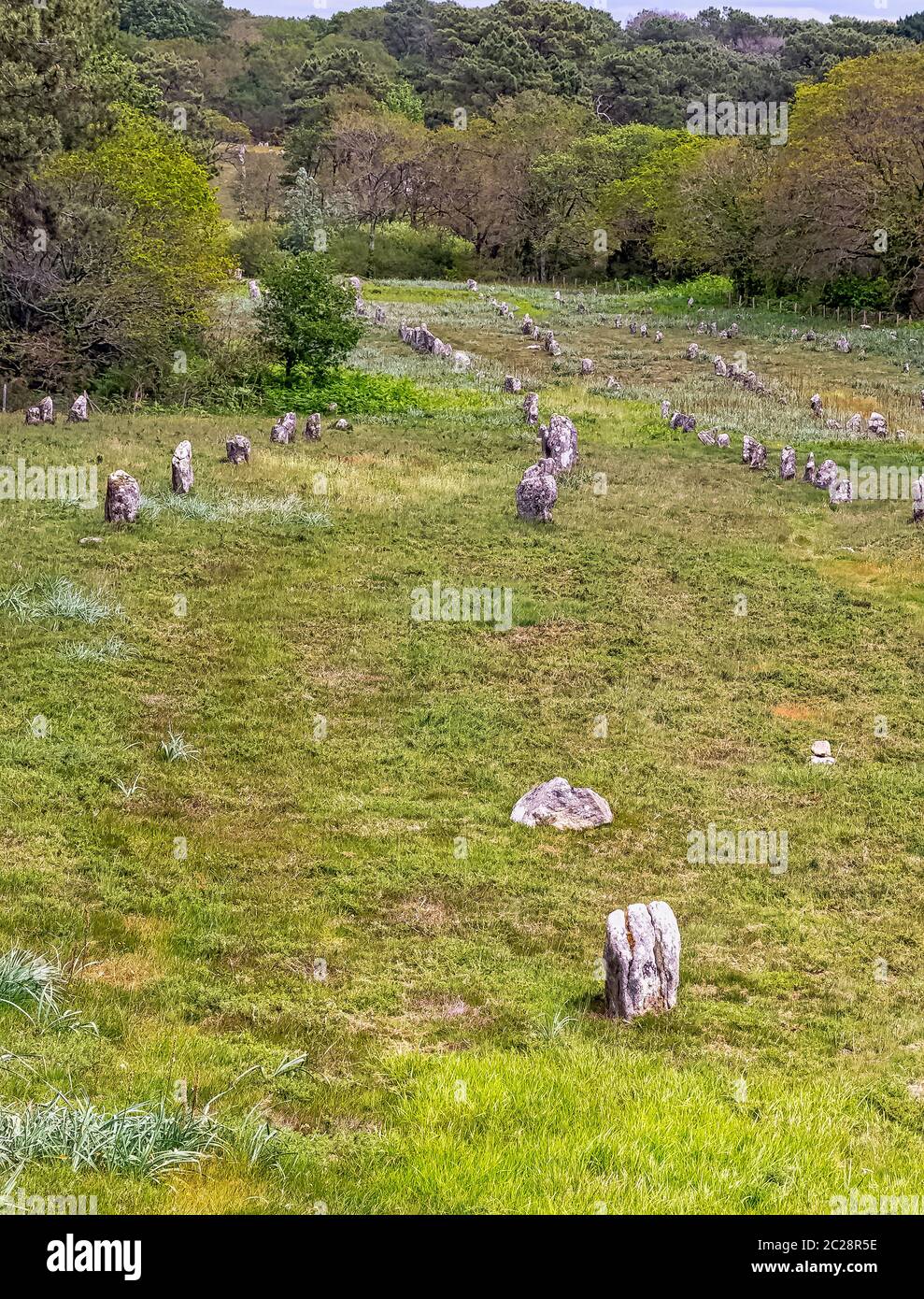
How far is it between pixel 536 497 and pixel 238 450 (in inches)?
338

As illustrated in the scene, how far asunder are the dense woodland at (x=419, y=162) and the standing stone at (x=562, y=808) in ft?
97.9

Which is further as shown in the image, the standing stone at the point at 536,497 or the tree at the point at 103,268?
the tree at the point at 103,268

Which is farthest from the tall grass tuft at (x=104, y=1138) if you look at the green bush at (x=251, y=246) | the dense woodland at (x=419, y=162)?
the green bush at (x=251, y=246)

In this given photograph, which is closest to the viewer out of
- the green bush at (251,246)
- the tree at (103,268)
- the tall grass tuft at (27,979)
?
the tall grass tuft at (27,979)

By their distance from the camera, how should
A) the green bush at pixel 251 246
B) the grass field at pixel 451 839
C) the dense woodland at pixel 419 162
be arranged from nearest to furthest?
the grass field at pixel 451 839, the dense woodland at pixel 419 162, the green bush at pixel 251 246

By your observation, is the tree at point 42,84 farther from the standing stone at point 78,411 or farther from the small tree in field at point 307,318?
the small tree in field at point 307,318

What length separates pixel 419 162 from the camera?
8862cm

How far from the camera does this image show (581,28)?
126875 millimetres

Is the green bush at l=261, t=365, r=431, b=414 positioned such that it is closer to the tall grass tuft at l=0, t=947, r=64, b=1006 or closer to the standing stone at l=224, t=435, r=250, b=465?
the standing stone at l=224, t=435, r=250, b=465

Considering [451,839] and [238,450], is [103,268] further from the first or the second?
[451,839]

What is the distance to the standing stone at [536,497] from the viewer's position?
27.7 m

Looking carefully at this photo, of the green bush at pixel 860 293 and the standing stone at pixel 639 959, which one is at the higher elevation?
the green bush at pixel 860 293
